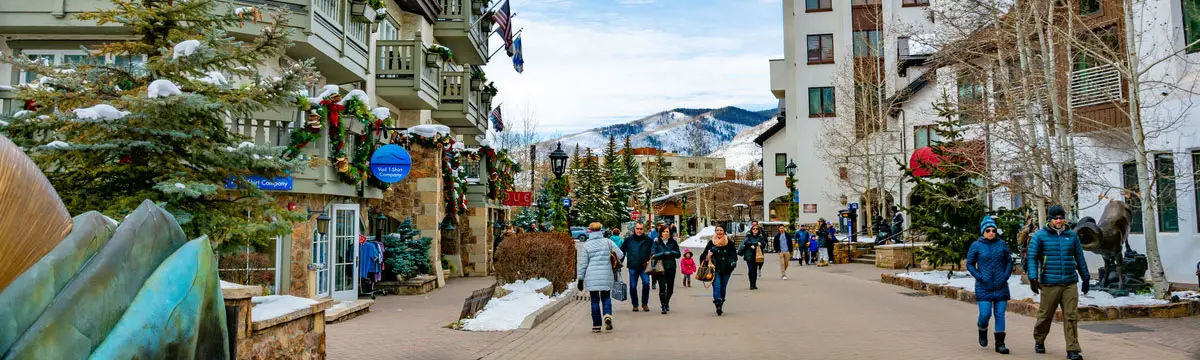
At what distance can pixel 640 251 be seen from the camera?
49.5 feet

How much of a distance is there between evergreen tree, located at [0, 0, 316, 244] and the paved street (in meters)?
2.30

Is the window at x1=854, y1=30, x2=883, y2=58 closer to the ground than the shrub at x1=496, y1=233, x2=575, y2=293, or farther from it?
farther from it

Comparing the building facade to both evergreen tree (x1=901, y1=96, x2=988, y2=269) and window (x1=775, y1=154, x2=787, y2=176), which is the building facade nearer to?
evergreen tree (x1=901, y1=96, x2=988, y2=269)

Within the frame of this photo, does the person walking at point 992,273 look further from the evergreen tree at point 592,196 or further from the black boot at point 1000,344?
the evergreen tree at point 592,196

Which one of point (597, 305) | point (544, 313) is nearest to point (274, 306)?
point (597, 305)

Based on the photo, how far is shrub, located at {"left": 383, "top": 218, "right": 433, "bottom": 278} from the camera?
1972 cm

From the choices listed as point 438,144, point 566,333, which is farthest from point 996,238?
point 438,144

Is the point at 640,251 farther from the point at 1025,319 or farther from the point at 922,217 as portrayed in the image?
the point at 922,217

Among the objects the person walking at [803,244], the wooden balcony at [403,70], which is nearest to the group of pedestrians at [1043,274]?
the wooden balcony at [403,70]

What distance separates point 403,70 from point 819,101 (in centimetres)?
3497

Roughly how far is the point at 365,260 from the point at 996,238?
12735 mm

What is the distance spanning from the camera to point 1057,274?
9320mm

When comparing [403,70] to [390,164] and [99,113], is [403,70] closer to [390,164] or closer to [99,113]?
[390,164]

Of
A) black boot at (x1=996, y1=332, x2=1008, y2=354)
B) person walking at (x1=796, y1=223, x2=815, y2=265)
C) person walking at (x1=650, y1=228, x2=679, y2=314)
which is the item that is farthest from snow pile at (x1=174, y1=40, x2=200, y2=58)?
person walking at (x1=796, y1=223, x2=815, y2=265)
